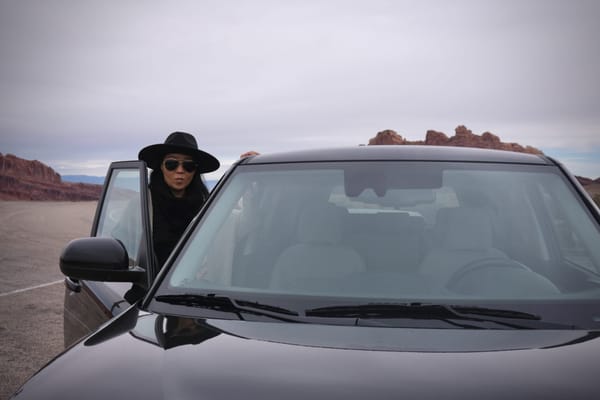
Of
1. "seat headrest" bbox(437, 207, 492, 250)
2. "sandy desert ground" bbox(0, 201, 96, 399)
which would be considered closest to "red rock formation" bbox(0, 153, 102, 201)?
"sandy desert ground" bbox(0, 201, 96, 399)

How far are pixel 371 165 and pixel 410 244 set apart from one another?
1.28 feet

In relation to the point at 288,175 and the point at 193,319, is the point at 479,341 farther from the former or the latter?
the point at 288,175

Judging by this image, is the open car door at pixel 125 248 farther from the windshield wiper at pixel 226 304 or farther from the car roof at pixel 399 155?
the car roof at pixel 399 155

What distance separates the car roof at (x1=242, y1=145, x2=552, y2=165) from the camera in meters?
2.75

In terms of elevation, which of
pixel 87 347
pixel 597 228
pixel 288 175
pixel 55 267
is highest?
pixel 288 175

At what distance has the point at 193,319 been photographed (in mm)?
2129

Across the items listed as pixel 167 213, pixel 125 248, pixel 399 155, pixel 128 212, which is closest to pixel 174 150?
pixel 167 213

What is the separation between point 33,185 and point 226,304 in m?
180

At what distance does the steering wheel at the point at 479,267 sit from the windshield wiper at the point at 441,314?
0.80 ft

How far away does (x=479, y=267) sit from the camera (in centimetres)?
238

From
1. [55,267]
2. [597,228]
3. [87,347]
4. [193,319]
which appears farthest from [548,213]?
[55,267]

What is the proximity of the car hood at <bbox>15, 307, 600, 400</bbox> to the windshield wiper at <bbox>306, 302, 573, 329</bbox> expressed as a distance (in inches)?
2.1

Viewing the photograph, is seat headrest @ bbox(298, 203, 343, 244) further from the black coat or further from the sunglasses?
the sunglasses

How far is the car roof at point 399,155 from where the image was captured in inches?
108
